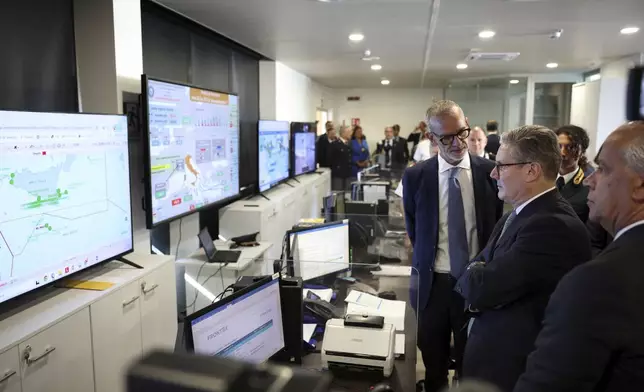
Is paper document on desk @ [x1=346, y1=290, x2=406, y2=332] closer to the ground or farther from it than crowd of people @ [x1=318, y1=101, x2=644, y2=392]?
closer to the ground

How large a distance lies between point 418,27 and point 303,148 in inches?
121

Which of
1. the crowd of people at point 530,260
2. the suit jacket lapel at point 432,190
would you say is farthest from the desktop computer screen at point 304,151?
the suit jacket lapel at point 432,190

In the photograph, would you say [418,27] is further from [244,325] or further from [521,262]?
[244,325]

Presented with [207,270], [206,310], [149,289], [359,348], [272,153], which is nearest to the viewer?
[206,310]

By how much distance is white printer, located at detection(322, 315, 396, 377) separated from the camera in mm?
1730

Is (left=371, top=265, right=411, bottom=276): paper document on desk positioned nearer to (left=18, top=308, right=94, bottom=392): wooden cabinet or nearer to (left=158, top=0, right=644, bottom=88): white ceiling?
(left=18, top=308, right=94, bottom=392): wooden cabinet

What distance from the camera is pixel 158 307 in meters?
2.68

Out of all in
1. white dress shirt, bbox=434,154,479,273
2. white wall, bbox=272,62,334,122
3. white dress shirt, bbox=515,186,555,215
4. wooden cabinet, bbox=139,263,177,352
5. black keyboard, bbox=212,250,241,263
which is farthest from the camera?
white wall, bbox=272,62,334,122

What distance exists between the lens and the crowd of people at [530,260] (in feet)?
3.24

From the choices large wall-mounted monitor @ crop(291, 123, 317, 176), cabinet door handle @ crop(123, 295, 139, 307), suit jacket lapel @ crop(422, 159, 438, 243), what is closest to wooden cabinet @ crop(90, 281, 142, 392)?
cabinet door handle @ crop(123, 295, 139, 307)

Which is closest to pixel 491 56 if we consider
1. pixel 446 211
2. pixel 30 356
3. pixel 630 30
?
pixel 630 30

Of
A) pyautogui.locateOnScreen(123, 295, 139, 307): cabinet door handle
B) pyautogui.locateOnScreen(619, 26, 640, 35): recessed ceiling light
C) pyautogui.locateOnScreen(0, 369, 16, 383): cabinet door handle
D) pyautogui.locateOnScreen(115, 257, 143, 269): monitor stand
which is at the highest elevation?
pyautogui.locateOnScreen(619, 26, 640, 35): recessed ceiling light

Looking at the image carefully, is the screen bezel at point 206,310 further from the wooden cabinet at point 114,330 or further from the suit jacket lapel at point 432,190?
the suit jacket lapel at point 432,190

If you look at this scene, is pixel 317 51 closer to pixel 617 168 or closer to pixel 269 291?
pixel 269 291
